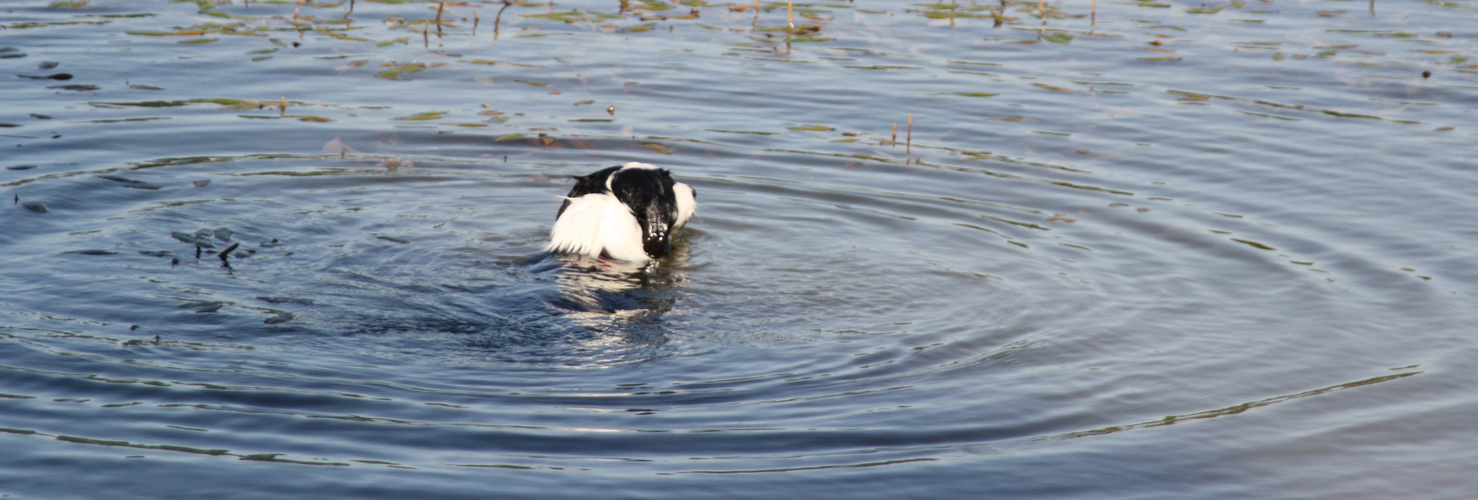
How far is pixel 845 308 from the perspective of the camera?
229 inches

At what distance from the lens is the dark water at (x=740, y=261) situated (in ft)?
14.3

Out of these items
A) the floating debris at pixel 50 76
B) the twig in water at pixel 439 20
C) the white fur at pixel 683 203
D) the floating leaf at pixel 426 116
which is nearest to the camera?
the white fur at pixel 683 203

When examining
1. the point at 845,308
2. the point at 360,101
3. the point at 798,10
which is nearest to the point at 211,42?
the point at 360,101

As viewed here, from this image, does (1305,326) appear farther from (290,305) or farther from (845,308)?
(290,305)

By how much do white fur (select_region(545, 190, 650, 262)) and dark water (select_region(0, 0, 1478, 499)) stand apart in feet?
0.62

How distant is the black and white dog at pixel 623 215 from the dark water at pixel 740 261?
0.19 m

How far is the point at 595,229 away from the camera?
638cm

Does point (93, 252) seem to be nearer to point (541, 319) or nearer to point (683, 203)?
point (541, 319)

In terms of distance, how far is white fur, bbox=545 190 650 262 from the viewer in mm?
6344

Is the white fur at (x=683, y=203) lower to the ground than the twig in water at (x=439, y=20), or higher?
lower

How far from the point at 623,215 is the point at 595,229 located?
0.20m

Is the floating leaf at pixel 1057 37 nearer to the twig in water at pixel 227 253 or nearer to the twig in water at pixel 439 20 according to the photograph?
the twig in water at pixel 439 20

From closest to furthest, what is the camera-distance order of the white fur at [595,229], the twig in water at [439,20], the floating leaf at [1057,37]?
the white fur at [595,229] < the twig in water at [439,20] < the floating leaf at [1057,37]

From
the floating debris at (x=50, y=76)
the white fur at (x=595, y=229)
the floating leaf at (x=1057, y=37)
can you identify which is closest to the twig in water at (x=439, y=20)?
the floating debris at (x=50, y=76)
